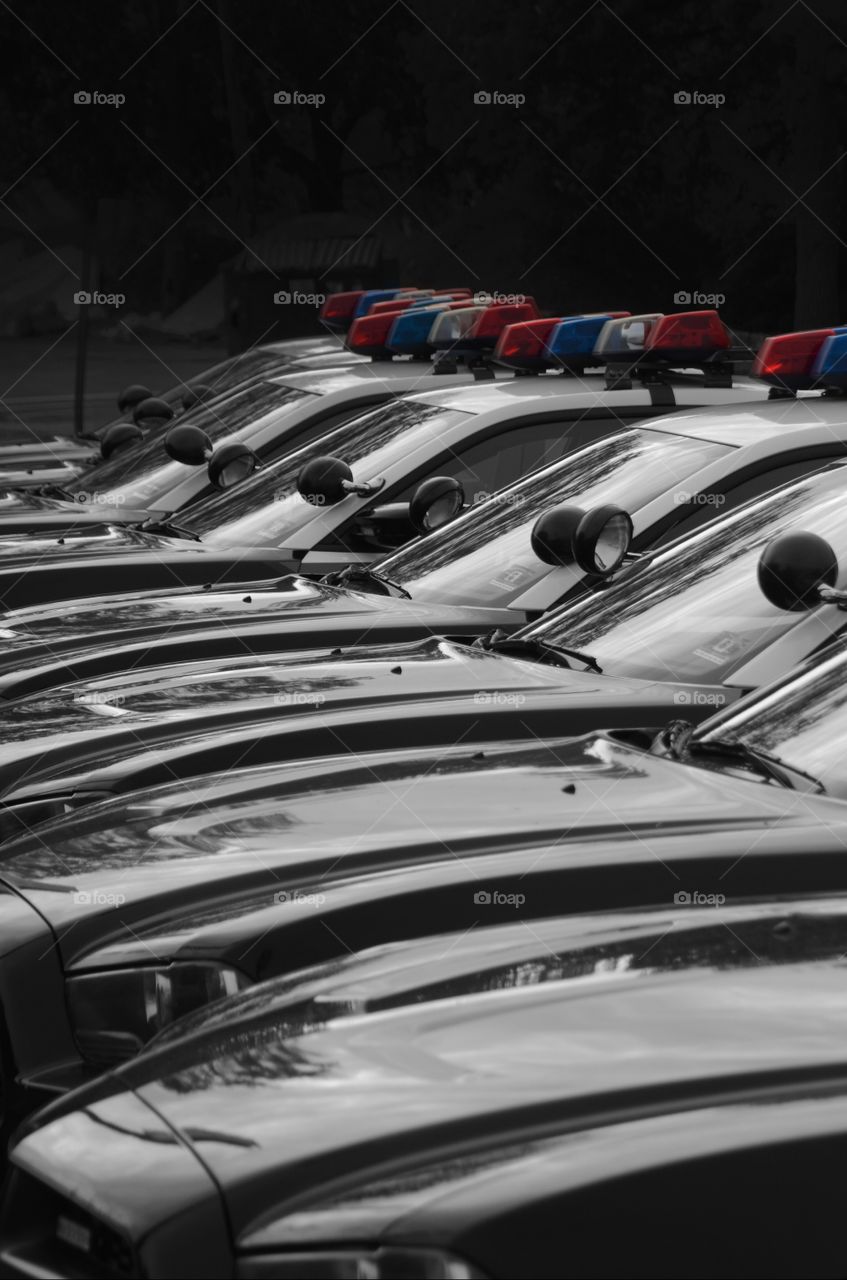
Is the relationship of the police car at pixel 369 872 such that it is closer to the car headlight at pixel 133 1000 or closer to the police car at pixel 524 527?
the car headlight at pixel 133 1000

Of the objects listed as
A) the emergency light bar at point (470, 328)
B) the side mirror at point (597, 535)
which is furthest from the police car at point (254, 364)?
the side mirror at point (597, 535)

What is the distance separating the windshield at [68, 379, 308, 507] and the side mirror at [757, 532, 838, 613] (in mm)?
5034

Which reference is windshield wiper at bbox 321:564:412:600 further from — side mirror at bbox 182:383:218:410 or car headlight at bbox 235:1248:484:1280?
car headlight at bbox 235:1248:484:1280

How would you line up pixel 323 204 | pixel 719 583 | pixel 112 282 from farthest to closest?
pixel 112 282 < pixel 323 204 < pixel 719 583

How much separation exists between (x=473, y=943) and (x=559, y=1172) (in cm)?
73

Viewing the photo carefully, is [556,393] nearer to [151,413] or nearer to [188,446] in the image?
[188,446]

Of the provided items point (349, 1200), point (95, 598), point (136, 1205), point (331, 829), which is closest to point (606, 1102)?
point (349, 1200)

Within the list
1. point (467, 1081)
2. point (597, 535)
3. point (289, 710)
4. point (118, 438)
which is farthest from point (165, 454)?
point (467, 1081)

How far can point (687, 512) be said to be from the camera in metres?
5.70

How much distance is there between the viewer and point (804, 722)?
359 cm

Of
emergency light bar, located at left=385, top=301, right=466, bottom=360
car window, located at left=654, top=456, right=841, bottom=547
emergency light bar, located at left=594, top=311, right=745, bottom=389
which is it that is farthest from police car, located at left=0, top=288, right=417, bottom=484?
car window, located at left=654, top=456, right=841, bottom=547

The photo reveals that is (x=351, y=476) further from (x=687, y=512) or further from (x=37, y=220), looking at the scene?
(x=37, y=220)

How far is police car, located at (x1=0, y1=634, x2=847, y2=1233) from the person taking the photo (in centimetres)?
301

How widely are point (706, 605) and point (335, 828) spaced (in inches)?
60.5
